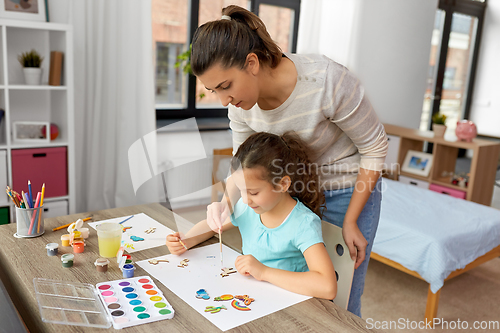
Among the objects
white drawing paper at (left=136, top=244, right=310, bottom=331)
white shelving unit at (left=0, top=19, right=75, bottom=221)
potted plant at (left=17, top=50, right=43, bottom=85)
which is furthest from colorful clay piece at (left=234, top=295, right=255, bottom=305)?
potted plant at (left=17, top=50, right=43, bottom=85)

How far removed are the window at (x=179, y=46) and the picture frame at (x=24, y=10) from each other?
86 centimetres

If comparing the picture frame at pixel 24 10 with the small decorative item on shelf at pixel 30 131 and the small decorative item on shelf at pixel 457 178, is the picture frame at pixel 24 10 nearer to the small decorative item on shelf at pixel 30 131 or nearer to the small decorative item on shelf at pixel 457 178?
the small decorative item on shelf at pixel 30 131

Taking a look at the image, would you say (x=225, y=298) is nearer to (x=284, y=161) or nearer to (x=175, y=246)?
(x=175, y=246)

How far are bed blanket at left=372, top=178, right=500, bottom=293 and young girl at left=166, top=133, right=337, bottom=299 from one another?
1.10 meters

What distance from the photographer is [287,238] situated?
115 cm

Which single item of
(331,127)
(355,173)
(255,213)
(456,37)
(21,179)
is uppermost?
(456,37)

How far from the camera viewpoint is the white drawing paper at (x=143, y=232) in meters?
1.23

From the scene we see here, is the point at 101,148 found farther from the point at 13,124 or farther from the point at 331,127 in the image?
the point at 331,127

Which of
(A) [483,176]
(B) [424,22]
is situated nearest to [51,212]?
(A) [483,176]

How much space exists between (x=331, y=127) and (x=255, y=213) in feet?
1.05

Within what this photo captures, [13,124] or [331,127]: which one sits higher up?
[331,127]

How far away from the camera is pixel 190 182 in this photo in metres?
1.03

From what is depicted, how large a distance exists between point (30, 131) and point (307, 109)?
1987 millimetres

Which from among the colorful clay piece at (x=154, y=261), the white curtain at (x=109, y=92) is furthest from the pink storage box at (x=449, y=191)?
the colorful clay piece at (x=154, y=261)
